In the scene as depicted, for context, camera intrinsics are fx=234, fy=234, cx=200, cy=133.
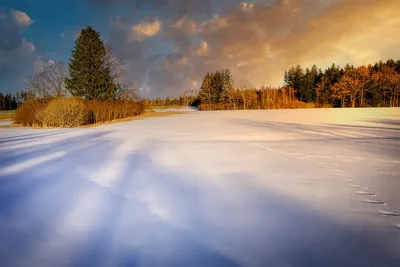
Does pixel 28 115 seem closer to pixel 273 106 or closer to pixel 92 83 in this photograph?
pixel 92 83

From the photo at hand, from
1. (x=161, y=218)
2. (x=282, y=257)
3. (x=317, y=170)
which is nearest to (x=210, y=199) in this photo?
(x=161, y=218)

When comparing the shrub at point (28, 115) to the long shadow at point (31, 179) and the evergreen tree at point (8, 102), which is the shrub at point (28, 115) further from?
the evergreen tree at point (8, 102)

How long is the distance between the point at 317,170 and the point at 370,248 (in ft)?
7.48

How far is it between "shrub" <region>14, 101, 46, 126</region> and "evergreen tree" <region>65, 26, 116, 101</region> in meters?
10.6

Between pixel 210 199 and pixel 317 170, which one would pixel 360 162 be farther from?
pixel 210 199

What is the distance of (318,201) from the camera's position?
2793mm

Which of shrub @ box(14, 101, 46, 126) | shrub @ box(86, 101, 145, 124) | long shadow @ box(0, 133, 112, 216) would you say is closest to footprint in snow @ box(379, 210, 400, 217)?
long shadow @ box(0, 133, 112, 216)

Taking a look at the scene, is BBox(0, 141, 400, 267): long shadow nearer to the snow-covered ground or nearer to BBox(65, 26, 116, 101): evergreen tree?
the snow-covered ground

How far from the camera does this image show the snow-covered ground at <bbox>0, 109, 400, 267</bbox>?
1869 mm

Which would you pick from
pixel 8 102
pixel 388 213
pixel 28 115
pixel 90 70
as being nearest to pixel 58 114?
pixel 28 115

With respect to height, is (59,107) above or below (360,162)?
above

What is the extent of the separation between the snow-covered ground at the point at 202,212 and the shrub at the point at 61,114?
10645 mm

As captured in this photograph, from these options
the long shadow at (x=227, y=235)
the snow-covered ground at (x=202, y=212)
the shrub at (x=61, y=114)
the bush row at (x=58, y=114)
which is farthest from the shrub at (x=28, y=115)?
the long shadow at (x=227, y=235)

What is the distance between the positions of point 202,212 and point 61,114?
14.7m
